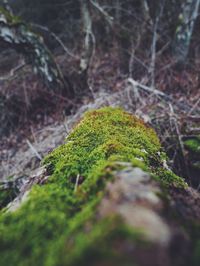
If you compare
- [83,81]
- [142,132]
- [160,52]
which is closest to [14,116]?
[83,81]

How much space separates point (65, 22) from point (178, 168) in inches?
283

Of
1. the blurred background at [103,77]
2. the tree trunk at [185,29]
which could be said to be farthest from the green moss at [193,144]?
the tree trunk at [185,29]

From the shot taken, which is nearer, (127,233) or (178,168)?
(127,233)

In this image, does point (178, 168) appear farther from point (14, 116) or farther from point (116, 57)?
point (116, 57)

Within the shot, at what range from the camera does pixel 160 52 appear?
7781 mm

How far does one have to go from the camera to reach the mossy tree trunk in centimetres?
625

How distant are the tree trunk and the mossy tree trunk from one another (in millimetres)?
2578

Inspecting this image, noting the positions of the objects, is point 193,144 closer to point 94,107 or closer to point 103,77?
point 94,107

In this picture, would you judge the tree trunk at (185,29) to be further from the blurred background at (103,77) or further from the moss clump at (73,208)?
the moss clump at (73,208)

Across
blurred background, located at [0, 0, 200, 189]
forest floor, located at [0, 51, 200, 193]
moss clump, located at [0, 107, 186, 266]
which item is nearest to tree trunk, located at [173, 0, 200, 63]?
blurred background, located at [0, 0, 200, 189]

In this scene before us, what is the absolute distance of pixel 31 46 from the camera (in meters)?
6.66

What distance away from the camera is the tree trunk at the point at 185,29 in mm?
7168

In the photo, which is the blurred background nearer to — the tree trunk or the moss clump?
the tree trunk

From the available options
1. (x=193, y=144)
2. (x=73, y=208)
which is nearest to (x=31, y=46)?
(x=193, y=144)
